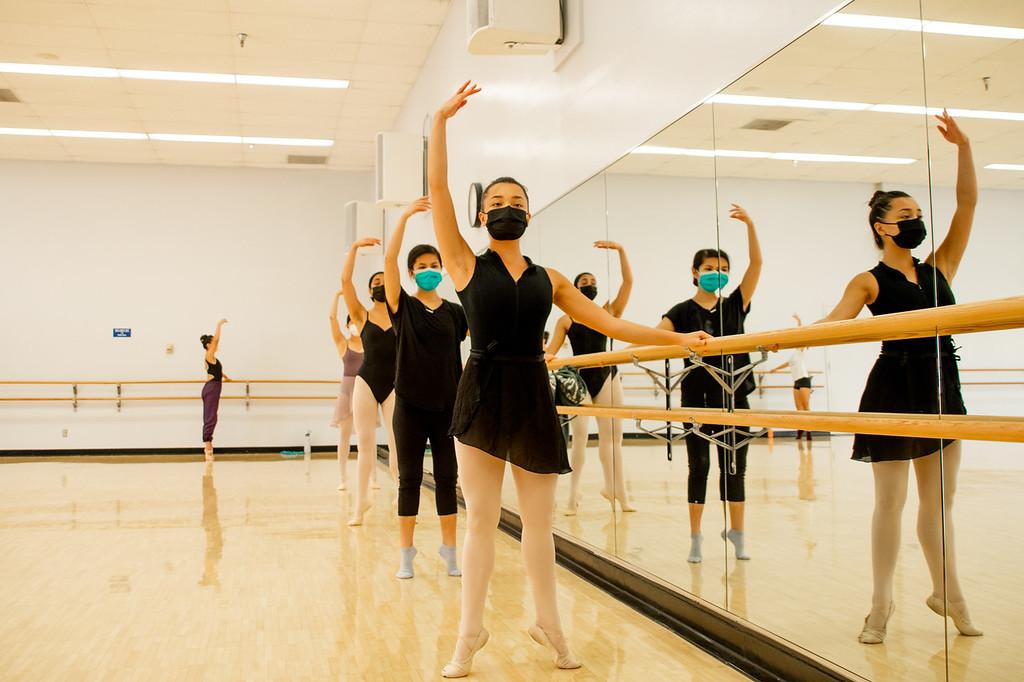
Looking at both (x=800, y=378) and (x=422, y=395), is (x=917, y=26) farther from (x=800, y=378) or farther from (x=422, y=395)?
(x=422, y=395)

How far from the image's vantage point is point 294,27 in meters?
7.31

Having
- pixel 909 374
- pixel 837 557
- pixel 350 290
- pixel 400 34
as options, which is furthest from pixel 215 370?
pixel 909 374

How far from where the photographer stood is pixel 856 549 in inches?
85.5

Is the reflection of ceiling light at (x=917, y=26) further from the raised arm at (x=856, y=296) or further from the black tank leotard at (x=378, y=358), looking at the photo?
the black tank leotard at (x=378, y=358)

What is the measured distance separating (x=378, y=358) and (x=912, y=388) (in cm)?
359

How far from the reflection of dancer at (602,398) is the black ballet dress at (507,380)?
117 cm

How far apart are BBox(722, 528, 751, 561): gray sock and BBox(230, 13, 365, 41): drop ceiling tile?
5896 mm

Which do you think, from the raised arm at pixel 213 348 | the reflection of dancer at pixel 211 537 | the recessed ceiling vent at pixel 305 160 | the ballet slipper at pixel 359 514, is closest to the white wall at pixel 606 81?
the ballet slipper at pixel 359 514

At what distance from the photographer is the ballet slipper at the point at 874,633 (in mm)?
2029

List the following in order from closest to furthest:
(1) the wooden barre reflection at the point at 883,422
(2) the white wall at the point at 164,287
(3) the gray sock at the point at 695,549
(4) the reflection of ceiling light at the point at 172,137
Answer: (1) the wooden barre reflection at the point at 883,422 < (3) the gray sock at the point at 695,549 < (4) the reflection of ceiling light at the point at 172,137 < (2) the white wall at the point at 164,287

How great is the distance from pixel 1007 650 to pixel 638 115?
2358 millimetres

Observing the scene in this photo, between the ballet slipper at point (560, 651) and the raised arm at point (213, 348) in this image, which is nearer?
the ballet slipper at point (560, 651)

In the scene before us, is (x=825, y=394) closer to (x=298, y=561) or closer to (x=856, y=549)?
(x=856, y=549)

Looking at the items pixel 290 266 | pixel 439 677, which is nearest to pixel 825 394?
pixel 439 677
